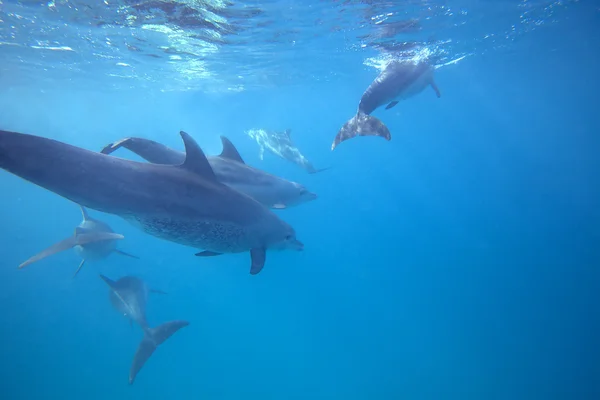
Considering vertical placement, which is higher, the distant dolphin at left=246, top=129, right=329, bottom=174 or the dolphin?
the dolphin

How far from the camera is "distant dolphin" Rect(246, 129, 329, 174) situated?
63.1 feet

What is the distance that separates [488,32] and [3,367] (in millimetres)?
37854

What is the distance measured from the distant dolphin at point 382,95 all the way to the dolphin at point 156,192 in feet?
9.39

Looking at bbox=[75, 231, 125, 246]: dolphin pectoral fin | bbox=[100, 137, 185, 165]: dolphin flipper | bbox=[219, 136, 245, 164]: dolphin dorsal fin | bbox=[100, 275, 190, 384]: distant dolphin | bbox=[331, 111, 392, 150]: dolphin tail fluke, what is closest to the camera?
bbox=[100, 137, 185, 165]: dolphin flipper

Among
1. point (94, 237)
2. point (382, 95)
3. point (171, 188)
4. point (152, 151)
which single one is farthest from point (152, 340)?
point (382, 95)

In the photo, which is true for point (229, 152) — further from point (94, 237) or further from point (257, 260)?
point (94, 237)

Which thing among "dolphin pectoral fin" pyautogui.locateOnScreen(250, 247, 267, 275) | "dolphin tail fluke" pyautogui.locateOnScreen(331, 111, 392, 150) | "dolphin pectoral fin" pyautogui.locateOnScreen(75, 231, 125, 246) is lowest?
"dolphin pectoral fin" pyautogui.locateOnScreen(75, 231, 125, 246)

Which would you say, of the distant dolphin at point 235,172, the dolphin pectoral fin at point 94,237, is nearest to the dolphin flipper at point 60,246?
the dolphin pectoral fin at point 94,237

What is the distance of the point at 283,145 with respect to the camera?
2138cm

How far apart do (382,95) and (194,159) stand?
5362mm

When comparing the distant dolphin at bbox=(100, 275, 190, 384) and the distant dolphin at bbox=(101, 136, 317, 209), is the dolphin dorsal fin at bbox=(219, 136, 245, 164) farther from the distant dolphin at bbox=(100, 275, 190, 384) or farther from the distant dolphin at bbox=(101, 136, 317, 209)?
the distant dolphin at bbox=(100, 275, 190, 384)

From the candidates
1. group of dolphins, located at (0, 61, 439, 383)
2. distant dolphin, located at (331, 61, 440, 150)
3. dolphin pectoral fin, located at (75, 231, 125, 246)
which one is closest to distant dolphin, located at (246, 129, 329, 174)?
distant dolphin, located at (331, 61, 440, 150)

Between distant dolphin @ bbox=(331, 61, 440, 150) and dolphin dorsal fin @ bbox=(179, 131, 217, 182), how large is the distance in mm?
3226

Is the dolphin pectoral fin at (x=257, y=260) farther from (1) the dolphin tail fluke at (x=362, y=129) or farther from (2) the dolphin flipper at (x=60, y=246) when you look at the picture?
(1) the dolphin tail fluke at (x=362, y=129)
